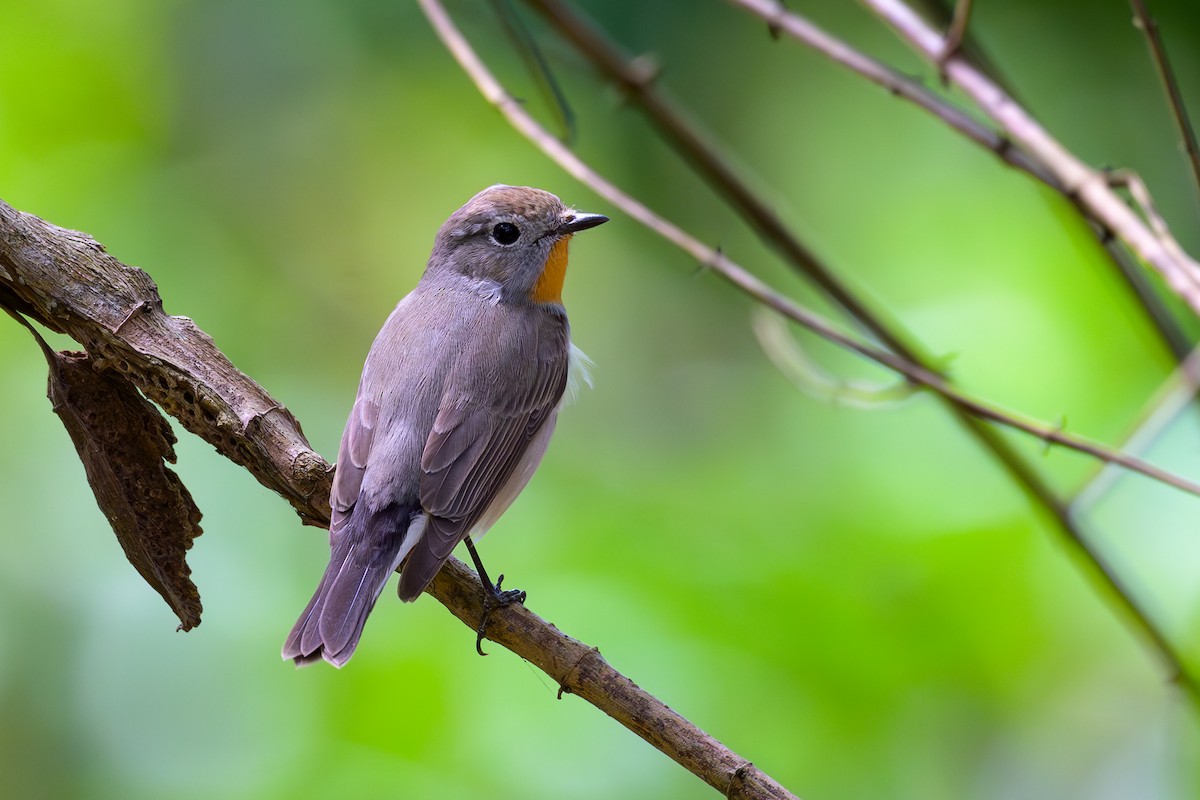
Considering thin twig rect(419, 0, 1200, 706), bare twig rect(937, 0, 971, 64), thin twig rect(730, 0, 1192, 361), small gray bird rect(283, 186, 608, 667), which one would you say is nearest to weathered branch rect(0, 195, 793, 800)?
small gray bird rect(283, 186, 608, 667)

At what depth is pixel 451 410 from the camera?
334 cm

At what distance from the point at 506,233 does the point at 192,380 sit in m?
1.67

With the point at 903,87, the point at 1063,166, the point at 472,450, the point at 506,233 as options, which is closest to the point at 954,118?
Result: the point at 903,87

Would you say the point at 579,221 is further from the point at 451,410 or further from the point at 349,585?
the point at 349,585

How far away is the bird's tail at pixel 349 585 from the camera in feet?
8.76

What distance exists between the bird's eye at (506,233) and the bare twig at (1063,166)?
1.66 meters

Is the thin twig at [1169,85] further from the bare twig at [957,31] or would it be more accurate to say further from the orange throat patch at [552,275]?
the orange throat patch at [552,275]

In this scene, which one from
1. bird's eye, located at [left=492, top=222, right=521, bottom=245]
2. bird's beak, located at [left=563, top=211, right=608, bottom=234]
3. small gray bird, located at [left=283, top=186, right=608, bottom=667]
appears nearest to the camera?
small gray bird, located at [left=283, top=186, right=608, bottom=667]

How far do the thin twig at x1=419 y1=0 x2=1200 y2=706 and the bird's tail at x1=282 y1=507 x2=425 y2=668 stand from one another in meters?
0.95

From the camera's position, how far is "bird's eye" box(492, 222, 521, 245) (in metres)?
3.92

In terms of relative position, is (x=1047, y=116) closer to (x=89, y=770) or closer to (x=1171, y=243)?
(x=1171, y=243)

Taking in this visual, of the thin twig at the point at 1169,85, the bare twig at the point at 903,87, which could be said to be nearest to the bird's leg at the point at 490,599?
the bare twig at the point at 903,87

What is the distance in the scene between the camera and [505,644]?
255cm

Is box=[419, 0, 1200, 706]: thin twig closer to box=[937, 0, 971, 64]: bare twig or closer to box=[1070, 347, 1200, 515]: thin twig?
box=[1070, 347, 1200, 515]: thin twig
